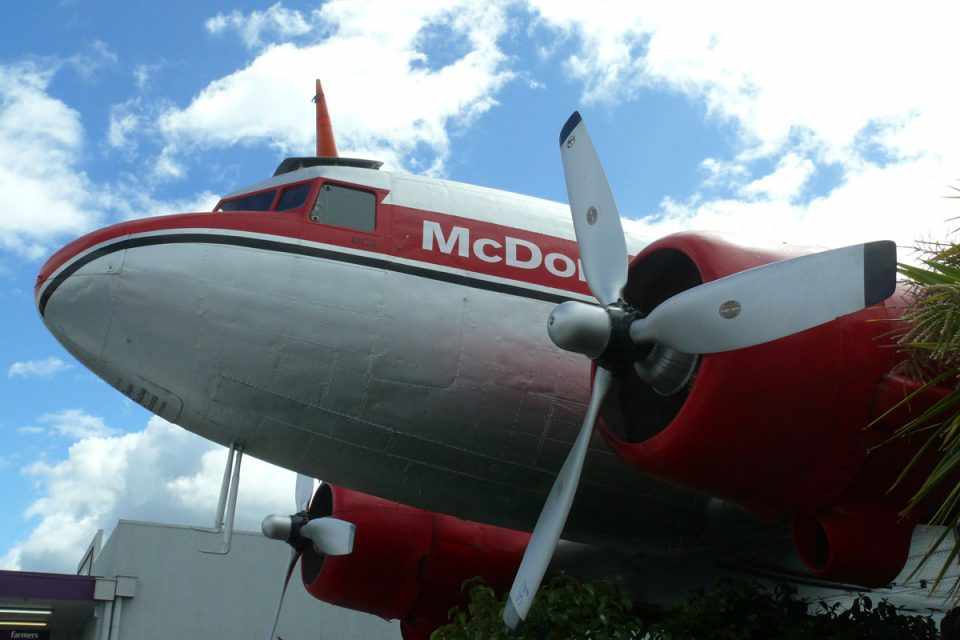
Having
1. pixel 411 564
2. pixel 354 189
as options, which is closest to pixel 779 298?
pixel 354 189

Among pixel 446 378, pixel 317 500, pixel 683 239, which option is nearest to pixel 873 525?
pixel 683 239

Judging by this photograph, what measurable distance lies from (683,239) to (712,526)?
3.06 metres

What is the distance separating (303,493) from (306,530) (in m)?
1.22

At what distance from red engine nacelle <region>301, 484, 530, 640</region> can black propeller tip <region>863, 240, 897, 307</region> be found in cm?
551

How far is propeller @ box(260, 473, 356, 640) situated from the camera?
966 cm

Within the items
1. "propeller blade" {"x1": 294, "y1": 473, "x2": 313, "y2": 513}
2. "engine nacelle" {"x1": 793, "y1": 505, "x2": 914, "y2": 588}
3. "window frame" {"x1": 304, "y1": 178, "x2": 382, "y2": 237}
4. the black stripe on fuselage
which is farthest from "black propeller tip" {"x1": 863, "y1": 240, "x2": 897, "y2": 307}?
"propeller blade" {"x1": 294, "y1": 473, "x2": 313, "y2": 513}

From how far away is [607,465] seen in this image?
26.6ft

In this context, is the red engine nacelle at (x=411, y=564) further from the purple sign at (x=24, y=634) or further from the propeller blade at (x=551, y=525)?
the purple sign at (x=24, y=634)

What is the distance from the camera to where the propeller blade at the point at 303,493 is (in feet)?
38.0

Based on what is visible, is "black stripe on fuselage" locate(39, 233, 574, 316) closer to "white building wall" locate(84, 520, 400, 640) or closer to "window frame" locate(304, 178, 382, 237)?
"window frame" locate(304, 178, 382, 237)

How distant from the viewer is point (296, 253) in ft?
24.7

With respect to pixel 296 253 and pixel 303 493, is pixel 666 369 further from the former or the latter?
pixel 303 493

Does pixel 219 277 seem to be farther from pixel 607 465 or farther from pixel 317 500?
pixel 317 500

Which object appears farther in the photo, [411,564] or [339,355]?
[411,564]
